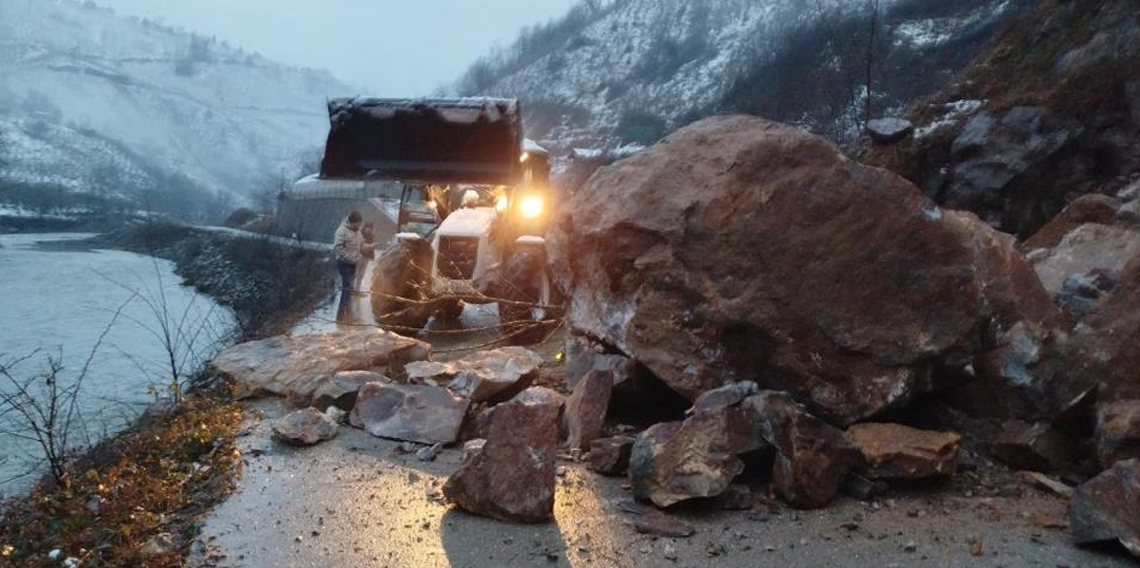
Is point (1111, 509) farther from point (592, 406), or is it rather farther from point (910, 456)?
point (592, 406)

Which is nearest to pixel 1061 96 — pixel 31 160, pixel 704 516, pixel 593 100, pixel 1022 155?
pixel 1022 155

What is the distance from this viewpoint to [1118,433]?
13.7ft

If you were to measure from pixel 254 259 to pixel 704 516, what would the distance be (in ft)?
95.7

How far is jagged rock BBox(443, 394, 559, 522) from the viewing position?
4.08 metres

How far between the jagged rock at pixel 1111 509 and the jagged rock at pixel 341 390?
14.6 ft

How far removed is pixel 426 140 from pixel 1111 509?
312 inches

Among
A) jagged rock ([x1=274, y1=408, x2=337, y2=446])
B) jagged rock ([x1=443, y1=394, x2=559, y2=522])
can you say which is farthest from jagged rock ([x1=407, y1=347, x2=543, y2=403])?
jagged rock ([x1=443, y1=394, x2=559, y2=522])

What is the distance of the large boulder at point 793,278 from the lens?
485 centimetres

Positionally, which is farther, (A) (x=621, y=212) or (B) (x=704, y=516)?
(A) (x=621, y=212)

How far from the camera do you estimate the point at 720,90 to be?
57062mm

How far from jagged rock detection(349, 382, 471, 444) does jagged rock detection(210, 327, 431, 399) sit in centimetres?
77

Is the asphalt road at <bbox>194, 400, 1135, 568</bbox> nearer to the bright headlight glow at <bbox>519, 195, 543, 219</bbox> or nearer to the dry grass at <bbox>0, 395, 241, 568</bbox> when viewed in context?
the dry grass at <bbox>0, 395, 241, 568</bbox>

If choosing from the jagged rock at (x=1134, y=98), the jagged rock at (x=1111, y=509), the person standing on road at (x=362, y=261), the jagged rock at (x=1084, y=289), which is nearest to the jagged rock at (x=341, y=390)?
the jagged rock at (x=1111, y=509)

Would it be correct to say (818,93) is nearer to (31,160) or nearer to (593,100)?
(593,100)
